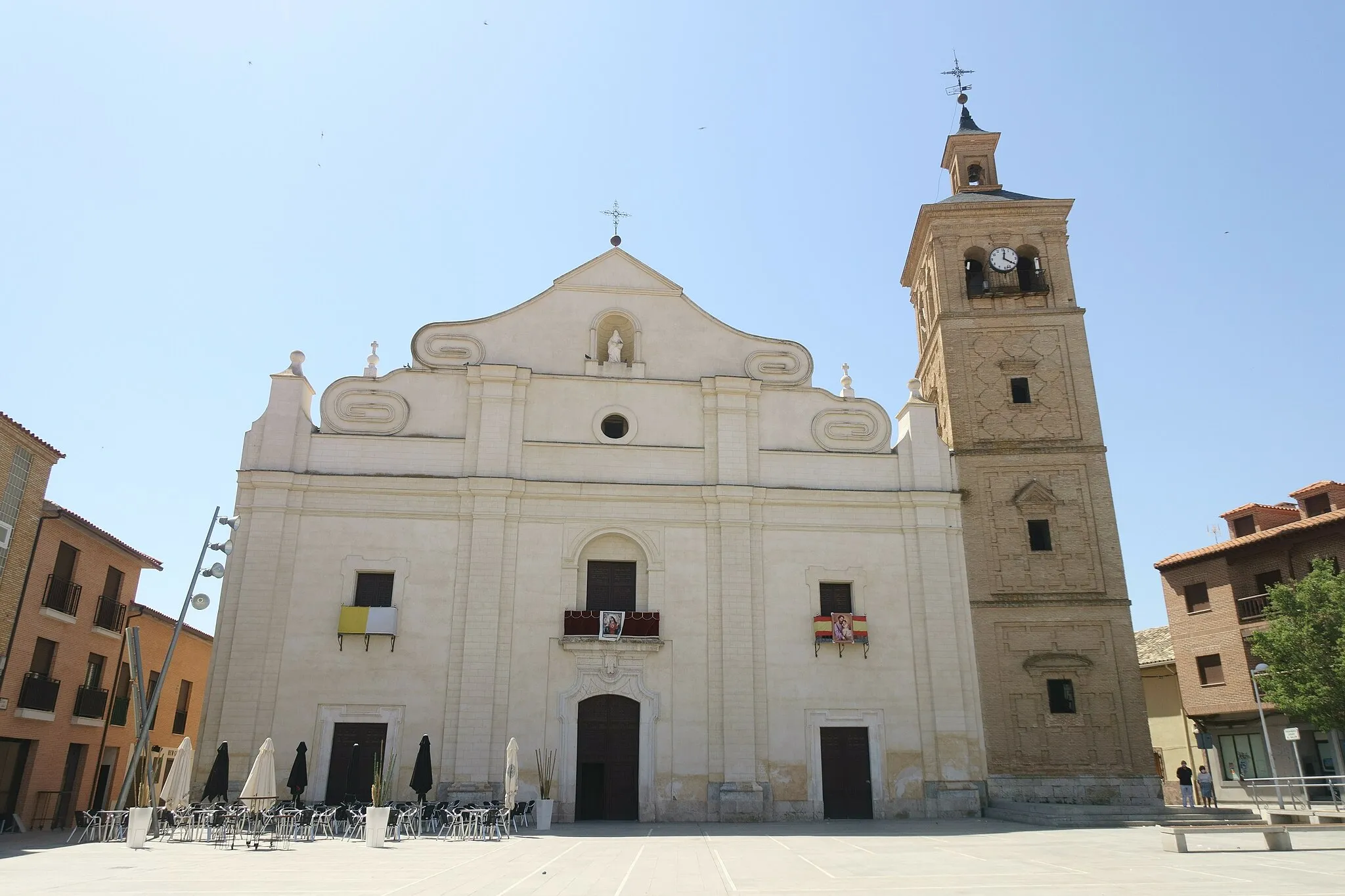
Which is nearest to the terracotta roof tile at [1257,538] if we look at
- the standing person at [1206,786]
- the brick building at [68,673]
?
the standing person at [1206,786]

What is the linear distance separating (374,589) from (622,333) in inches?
381

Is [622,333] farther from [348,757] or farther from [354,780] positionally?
[354,780]

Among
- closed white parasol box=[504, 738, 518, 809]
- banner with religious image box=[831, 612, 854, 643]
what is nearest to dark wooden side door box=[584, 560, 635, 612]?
closed white parasol box=[504, 738, 518, 809]

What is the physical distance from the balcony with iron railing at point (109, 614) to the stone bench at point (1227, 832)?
2428 centimetres

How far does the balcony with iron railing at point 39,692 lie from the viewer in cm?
2059

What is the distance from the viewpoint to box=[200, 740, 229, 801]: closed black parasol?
17328 mm

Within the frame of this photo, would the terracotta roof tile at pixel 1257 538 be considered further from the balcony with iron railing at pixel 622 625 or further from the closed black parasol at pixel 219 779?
the closed black parasol at pixel 219 779

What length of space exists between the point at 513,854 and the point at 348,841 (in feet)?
14.2

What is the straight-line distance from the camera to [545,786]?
2044 cm

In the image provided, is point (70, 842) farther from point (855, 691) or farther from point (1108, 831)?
point (1108, 831)

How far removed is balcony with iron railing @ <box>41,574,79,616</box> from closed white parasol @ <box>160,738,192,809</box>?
681 cm

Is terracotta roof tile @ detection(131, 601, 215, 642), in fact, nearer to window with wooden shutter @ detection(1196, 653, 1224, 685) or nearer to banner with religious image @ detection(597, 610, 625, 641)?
banner with religious image @ detection(597, 610, 625, 641)

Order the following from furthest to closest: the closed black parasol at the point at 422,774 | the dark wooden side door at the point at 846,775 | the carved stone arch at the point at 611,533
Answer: the carved stone arch at the point at 611,533 < the dark wooden side door at the point at 846,775 < the closed black parasol at the point at 422,774

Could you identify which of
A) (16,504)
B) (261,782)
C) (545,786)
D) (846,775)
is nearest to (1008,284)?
(846,775)
